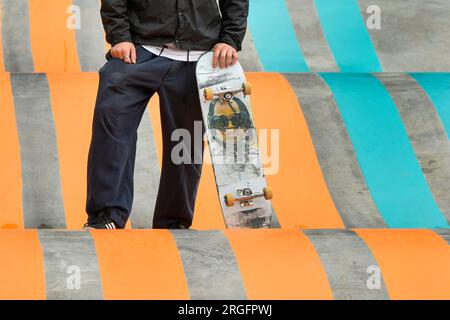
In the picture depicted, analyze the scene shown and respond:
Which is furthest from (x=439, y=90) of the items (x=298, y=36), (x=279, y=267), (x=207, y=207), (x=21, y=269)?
(x=21, y=269)

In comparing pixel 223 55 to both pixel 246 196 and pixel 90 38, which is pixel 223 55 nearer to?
pixel 246 196

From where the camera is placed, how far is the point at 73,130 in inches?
247

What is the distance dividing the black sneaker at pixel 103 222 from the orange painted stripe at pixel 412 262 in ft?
3.29

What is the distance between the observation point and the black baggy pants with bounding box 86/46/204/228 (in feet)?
16.1

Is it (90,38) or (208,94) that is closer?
(208,94)

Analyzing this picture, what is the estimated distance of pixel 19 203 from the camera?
5875mm

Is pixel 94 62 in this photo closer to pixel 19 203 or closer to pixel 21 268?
pixel 19 203

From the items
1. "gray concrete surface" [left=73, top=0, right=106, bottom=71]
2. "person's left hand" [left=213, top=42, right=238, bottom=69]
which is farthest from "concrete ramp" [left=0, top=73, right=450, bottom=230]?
"person's left hand" [left=213, top=42, right=238, bottom=69]

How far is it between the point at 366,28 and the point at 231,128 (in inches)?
118

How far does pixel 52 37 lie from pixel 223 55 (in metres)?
2.77

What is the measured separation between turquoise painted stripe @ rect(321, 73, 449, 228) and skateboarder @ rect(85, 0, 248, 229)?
1.39 metres

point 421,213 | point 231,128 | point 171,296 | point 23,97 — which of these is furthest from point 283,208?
point 171,296

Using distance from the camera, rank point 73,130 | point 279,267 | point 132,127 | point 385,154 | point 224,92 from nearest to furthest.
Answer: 1. point 279,267
2. point 132,127
3. point 224,92
4. point 73,130
5. point 385,154

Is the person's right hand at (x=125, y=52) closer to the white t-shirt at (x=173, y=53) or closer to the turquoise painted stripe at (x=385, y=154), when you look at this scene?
the white t-shirt at (x=173, y=53)
